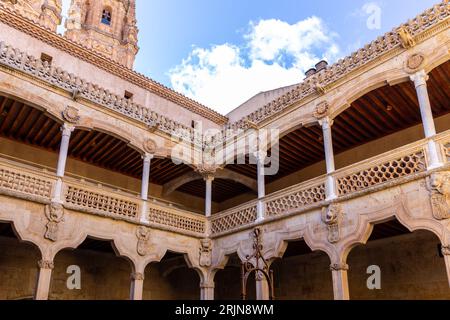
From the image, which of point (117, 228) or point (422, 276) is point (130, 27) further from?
point (422, 276)

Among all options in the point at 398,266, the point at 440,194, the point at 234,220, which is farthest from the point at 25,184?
the point at 398,266

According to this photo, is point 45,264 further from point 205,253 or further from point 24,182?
point 205,253

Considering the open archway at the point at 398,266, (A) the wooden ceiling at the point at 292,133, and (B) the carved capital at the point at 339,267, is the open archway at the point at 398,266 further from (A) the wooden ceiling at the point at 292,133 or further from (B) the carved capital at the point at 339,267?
(A) the wooden ceiling at the point at 292,133

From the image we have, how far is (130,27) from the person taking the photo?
3591 centimetres

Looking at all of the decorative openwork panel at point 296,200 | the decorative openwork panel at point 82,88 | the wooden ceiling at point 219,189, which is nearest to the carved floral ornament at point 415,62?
the decorative openwork panel at point 296,200

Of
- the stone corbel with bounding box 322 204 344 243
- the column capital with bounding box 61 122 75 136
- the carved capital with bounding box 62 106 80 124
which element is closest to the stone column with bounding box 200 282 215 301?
the stone corbel with bounding box 322 204 344 243

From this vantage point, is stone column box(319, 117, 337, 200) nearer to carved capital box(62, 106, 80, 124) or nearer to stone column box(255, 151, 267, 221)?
stone column box(255, 151, 267, 221)

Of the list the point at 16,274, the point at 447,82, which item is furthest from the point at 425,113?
the point at 16,274

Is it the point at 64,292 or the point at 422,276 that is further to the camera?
the point at 64,292

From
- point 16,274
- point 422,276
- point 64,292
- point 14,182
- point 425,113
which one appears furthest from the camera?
point 64,292

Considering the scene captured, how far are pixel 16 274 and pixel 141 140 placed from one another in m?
4.95

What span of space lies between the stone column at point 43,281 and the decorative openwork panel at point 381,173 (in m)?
6.65
